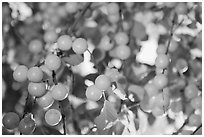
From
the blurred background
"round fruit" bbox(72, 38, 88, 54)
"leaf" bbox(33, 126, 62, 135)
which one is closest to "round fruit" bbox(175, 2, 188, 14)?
the blurred background

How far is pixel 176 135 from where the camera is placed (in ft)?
2.08

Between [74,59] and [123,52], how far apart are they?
4.2 inches

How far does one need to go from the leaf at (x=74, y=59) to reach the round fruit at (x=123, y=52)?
0.09m

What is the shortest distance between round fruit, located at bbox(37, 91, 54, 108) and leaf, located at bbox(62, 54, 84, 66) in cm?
6

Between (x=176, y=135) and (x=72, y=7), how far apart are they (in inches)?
12.6

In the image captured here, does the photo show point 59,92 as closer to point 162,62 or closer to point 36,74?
point 36,74

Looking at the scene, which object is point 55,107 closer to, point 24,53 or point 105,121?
point 105,121

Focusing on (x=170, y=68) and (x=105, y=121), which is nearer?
(x=105, y=121)

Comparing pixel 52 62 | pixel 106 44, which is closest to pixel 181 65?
pixel 106 44

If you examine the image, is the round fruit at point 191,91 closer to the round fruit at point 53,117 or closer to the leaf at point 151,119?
the leaf at point 151,119

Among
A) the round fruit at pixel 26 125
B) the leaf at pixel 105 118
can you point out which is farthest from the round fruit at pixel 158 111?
the round fruit at pixel 26 125

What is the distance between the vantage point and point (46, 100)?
58cm

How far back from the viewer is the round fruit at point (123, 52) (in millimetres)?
675

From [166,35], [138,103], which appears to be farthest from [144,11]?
[138,103]
